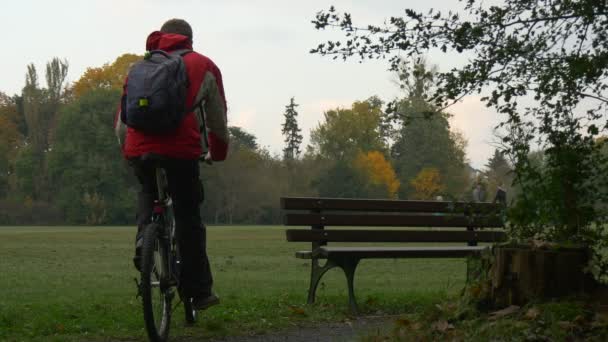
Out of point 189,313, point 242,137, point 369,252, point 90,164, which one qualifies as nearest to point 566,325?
point 189,313

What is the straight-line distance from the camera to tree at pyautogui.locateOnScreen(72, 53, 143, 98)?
279ft

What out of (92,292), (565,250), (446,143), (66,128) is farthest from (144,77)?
(446,143)

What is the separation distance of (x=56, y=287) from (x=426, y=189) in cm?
7766

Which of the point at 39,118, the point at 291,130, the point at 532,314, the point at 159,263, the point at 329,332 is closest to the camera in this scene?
the point at 532,314

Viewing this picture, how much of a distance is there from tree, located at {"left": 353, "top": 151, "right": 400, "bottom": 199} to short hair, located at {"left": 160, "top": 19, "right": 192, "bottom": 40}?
8417 centimetres

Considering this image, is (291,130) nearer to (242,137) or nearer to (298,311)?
(242,137)

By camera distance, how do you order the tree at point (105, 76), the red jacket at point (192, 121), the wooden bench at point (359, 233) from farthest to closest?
the tree at point (105, 76) < the wooden bench at point (359, 233) < the red jacket at point (192, 121)

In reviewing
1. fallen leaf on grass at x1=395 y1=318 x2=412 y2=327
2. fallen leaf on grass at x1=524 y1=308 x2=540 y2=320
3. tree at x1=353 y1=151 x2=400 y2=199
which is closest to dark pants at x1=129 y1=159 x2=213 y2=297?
fallen leaf on grass at x1=395 y1=318 x2=412 y2=327

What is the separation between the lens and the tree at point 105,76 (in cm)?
8500

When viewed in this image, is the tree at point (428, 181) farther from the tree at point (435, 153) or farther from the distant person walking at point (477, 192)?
the distant person walking at point (477, 192)

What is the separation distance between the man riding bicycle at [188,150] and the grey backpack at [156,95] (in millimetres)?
82

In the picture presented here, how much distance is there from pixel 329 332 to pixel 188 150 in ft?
7.04

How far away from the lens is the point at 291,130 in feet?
417

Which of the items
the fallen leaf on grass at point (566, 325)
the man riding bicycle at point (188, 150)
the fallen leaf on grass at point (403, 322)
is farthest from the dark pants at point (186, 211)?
the fallen leaf on grass at point (566, 325)
